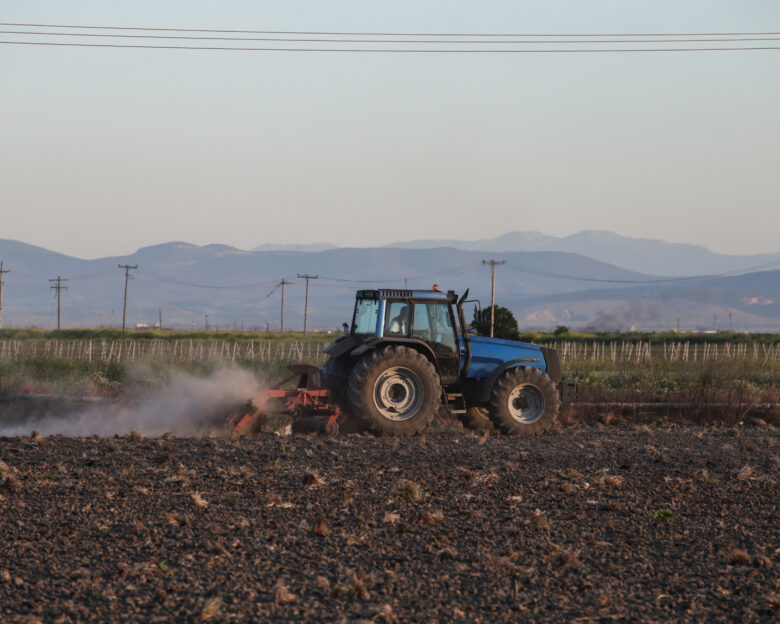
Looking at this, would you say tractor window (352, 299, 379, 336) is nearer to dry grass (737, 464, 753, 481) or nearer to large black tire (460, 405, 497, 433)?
large black tire (460, 405, 497, 433)

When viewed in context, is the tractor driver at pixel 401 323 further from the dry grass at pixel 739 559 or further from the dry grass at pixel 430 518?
the dry grass at pixel 739 559

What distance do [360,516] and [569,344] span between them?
206 feet

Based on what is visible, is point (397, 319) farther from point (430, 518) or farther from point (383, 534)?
point (383, 534)

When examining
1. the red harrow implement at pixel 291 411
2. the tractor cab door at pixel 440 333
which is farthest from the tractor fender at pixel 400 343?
the red harrow implement at pixel 291 411

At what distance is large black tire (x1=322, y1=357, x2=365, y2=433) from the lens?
15.3 metres

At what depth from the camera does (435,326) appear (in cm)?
1542

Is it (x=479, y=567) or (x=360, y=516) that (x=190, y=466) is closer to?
(x=360, y=516)

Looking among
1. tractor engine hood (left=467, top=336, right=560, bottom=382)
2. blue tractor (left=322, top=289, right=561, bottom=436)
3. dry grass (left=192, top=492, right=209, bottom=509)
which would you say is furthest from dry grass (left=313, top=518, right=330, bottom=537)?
tractor engine hood (left=467, top=336, right=560, bottom=382)

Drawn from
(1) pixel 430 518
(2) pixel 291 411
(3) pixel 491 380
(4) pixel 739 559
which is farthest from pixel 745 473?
(2) pixel 291 411

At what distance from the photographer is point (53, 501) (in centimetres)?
901

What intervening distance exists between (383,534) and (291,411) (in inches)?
273

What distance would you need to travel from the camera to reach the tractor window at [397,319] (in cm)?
1528

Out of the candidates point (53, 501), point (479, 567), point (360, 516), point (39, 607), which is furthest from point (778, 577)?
point (53, 501)

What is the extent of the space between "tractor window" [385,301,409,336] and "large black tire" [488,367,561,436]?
1.71 m
